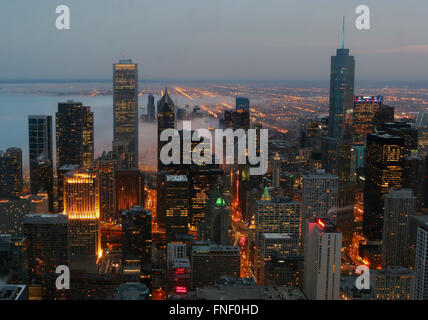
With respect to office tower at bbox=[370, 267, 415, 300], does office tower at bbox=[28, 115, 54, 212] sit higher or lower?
higher

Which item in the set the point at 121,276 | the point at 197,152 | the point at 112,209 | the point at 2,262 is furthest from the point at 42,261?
the point at 197,152

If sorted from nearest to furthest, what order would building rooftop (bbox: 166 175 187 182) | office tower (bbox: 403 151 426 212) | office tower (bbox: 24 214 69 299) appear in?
office tower (bbox: 24 214 69 299) < office tower (bbox: 403 151 426 212) < building rooftop (bbox: 166 175 187 182)

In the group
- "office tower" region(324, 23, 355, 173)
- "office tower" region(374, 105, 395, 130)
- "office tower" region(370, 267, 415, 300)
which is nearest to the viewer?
"office tower" region(370, 267, 415, 300)

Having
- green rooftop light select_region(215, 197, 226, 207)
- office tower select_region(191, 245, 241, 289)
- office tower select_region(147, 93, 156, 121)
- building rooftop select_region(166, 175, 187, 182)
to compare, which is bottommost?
office tower select_region(191, 245, 241, 289)

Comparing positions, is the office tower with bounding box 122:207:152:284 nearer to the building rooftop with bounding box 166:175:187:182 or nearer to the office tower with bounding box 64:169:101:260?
the office tower with bounding box 64:169:101:260

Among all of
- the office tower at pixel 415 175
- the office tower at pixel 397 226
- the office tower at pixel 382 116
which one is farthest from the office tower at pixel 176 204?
the office tower at pixel 382 116

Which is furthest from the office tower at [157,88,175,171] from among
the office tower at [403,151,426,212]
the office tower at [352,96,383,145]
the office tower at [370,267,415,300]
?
the office tower at [403,151,426,212]

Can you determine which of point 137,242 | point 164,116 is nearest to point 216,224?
point 137,242
